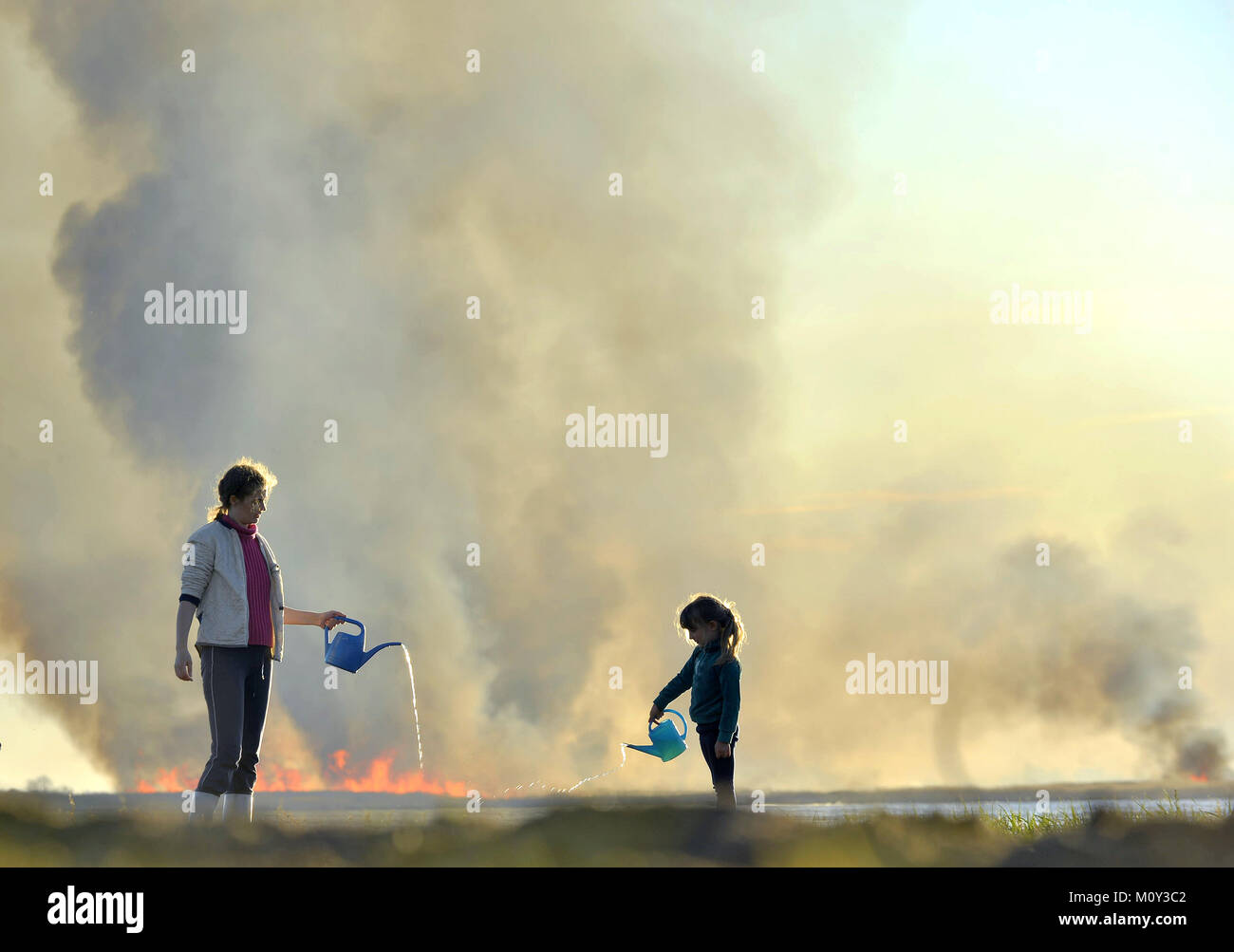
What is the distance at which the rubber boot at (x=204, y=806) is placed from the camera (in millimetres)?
7590

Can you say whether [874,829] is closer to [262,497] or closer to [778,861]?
[778,861]

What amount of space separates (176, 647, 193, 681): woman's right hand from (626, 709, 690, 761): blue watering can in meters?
3.42

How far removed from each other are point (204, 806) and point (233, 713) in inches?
23.7

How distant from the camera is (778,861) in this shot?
7.35 meters

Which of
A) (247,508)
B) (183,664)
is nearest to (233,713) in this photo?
(183,664)

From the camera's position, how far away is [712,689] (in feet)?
30.1

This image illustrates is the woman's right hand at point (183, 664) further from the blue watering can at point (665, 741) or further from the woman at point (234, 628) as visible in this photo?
the blue watering can at point (665, 741)

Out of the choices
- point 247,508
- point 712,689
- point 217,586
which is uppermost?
point 247,508

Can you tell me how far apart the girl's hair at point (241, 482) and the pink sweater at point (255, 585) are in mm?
98

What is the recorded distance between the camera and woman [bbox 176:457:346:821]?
7637 mm

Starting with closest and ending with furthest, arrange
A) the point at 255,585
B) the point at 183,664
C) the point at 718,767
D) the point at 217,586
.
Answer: the point at 183,664, the point at 217,586, the point at 255,585, the point at 718,767

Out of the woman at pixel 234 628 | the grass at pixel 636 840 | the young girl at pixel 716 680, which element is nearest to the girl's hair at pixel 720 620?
the young girl at pixel 716 680

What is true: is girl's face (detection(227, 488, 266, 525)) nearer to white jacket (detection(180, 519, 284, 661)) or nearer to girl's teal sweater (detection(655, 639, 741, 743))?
white jacket (detection(180, 519, 284, 661))

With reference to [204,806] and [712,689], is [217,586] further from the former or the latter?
[712,689]
